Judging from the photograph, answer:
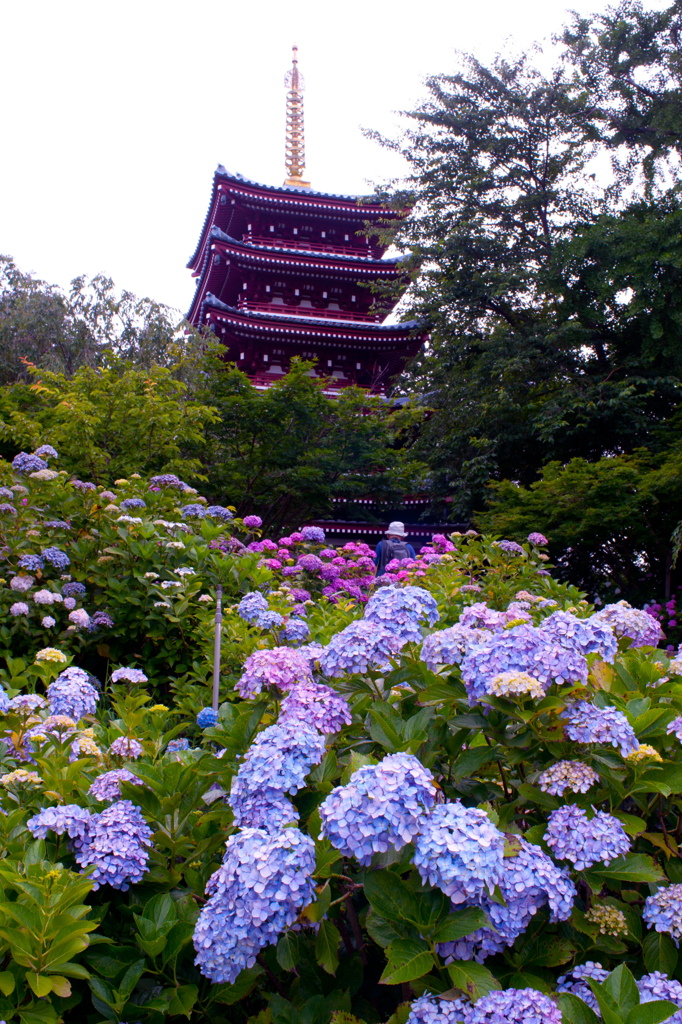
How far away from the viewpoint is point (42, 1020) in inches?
52.5

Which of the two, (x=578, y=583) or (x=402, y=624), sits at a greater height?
(x=402, y=624)

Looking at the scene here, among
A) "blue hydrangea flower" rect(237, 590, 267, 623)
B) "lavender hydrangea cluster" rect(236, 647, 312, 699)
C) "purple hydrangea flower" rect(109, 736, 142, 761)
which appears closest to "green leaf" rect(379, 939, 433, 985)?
"lavender hydrangea cluster" rect(236, 647, 312, 699)

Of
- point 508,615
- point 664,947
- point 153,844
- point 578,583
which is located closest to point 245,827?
point 153,844

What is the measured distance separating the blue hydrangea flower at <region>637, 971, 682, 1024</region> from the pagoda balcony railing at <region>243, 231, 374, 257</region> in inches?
762

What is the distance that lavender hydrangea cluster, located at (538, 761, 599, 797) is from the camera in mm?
1460

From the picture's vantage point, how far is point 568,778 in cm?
147

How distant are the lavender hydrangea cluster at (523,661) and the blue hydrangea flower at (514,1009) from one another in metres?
0.55

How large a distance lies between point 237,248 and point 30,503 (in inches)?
542

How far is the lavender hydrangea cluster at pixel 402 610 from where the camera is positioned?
192 cm

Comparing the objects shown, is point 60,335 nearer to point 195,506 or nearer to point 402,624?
point 195,506

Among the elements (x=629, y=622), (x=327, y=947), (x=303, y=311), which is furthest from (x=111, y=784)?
(x=303, y=311)

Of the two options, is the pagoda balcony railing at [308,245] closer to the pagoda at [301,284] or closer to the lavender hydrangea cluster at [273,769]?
the pagoda at [301,284]

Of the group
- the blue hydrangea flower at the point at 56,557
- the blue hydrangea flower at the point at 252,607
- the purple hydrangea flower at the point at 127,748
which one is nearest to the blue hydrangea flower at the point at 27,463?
the blue hydrangea flower at the point at 56,557

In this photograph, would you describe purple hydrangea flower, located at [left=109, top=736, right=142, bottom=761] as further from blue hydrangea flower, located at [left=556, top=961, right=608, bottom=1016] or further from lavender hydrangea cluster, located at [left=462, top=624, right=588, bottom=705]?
blue hydrangea flower, located at [left=556, top=961, right=608, bottom=1016]
